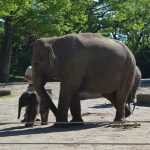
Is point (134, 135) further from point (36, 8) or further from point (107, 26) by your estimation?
point (107, 26)

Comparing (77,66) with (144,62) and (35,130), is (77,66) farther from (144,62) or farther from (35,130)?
(144,62)

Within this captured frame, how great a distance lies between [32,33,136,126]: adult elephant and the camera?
38.7ft

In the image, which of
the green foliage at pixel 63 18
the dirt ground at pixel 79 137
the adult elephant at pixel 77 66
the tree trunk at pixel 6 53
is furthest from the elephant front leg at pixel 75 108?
the tree trunk at pixel 6 53

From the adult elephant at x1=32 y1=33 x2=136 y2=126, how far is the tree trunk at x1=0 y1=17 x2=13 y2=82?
30113mm

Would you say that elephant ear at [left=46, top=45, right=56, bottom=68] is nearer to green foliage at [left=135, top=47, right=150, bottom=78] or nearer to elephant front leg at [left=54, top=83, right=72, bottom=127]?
elephant front leg at [left=54, top=83, right=72, bottom=127]

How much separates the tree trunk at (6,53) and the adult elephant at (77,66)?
98.8 ft

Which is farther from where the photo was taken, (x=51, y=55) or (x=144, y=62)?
(x=144, y=62)

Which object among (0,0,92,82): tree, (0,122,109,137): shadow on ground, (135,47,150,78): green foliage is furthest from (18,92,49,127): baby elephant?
(135,47,150,78): green foliage

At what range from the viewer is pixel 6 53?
43156mm

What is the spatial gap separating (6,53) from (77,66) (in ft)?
105

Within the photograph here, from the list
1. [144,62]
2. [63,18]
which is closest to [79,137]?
[63,18]

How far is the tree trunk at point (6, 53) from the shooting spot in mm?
42281

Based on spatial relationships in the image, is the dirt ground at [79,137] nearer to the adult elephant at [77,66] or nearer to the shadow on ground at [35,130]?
the shadow on ground at [35,130]

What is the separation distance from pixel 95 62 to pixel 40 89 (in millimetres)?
1384
